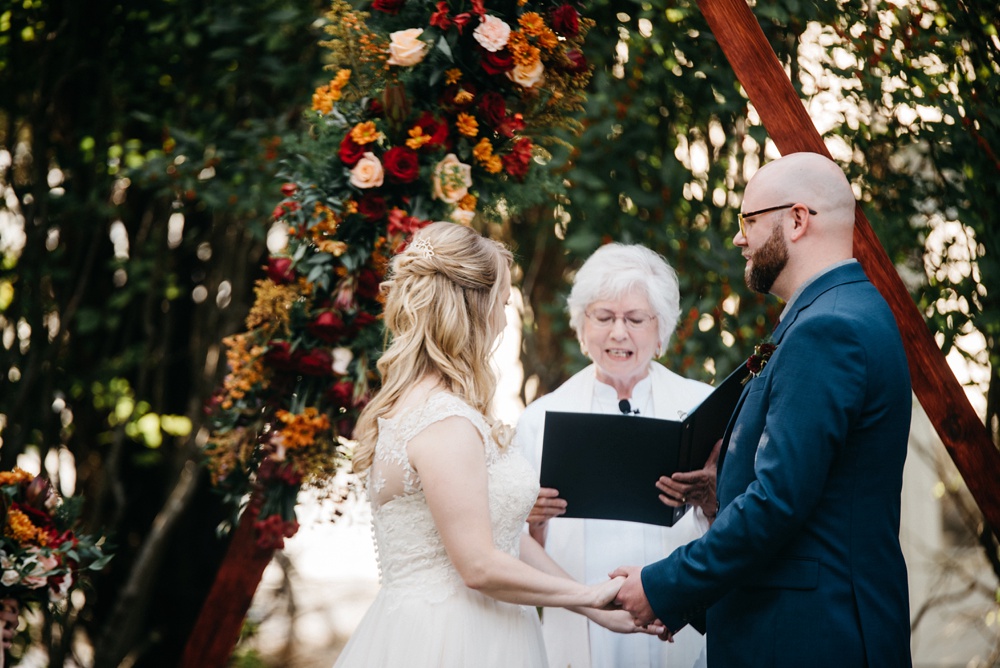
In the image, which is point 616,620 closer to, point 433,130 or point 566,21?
point 433,130

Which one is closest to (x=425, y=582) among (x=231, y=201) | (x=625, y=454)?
(x=625, y=454)

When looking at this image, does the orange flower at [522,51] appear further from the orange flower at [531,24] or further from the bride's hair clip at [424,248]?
the bride's hair clip at [424,248]

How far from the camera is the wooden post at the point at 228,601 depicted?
11.6ft

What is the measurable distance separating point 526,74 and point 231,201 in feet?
7.10

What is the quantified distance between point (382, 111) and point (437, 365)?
115 centimetres

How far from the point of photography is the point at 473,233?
251cm

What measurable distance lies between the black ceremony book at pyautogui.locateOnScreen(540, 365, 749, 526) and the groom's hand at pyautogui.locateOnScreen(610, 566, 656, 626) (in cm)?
26

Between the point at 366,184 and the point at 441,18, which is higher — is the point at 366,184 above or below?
below

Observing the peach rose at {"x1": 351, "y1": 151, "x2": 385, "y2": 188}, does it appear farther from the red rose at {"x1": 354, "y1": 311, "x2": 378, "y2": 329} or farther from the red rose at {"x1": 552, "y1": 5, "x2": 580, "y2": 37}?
the red rose at {"x1": 552, "y1": 5, "x2": 580, "y2": 37}

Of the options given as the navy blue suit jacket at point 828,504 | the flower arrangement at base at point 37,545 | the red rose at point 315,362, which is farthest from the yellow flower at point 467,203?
the flower arrangement at base at point 37,545

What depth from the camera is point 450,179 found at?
123 inches

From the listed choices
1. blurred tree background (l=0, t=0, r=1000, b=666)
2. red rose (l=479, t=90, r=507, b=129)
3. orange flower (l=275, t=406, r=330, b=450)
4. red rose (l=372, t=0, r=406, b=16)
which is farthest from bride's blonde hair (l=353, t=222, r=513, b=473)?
blurred tree background (l=0, t=0, r=1000, b=666)

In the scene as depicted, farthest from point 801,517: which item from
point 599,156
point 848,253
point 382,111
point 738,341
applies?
point 599,156

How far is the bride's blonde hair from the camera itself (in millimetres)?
2441
